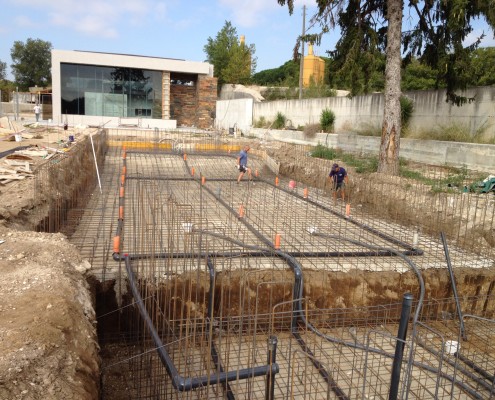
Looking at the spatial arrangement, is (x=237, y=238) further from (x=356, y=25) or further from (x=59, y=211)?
(x=356, y=25)

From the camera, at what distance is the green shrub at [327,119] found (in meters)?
17.4

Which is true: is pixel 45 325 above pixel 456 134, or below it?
below

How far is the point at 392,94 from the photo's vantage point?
35.4 ft

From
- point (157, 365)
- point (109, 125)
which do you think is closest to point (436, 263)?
point (157, 365)

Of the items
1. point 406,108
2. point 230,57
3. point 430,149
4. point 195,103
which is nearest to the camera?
point 430,149

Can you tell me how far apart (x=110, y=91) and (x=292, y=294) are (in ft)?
71.3

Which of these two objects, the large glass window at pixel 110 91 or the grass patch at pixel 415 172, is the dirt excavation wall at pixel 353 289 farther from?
the large glass window at pixel 110 91

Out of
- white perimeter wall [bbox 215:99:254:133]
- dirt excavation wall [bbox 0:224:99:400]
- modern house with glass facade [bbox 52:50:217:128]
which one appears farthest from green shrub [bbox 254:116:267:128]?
dirt excavation wall [bbox 0:224:99:400]

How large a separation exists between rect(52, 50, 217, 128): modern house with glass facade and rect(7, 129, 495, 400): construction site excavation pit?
1489cm

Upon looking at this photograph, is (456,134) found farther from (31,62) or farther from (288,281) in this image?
(31,62)

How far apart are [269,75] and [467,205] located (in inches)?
1678

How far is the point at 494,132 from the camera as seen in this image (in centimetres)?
1052

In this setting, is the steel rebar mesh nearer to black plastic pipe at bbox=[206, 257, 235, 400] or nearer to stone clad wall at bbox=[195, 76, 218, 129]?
black plastic pipe at bbox=[206, 257, 235, 400]

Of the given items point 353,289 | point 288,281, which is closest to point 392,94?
point 353,289
